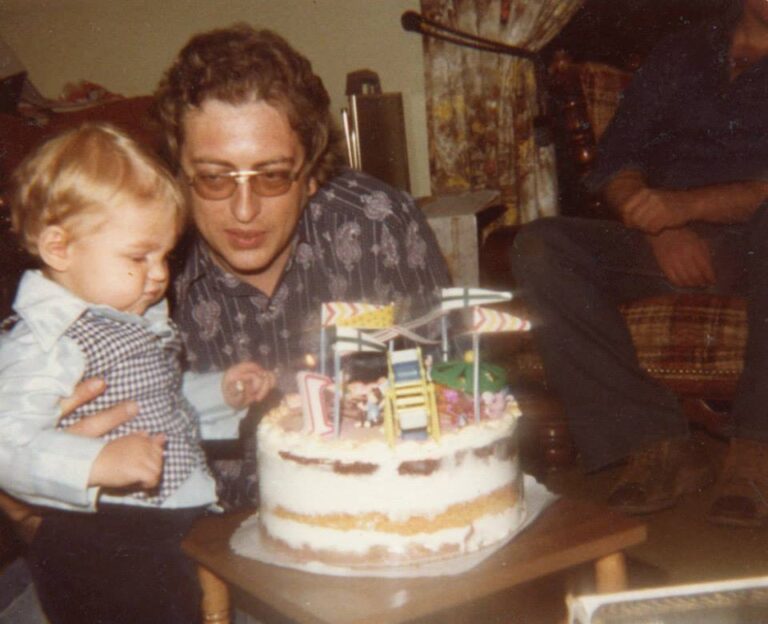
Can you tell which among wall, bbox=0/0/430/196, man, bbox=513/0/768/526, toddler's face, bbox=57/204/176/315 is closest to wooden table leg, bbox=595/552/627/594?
toddler's face, bbox=57/204/176/315

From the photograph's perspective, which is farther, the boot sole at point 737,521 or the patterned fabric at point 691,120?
the patterned fabric at point 691,120

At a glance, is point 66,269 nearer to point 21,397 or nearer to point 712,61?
point 21,397

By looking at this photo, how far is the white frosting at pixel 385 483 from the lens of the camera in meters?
1.28

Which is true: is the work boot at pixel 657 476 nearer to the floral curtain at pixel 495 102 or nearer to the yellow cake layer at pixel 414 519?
the yellow cake layer at pixel 414 519

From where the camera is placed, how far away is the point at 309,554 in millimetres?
1336

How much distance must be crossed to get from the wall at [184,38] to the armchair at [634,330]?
1.89 metres

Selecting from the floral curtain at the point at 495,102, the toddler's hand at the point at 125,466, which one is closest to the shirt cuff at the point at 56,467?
the toddler's hand at the point at 125,466

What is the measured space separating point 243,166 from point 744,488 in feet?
4.92

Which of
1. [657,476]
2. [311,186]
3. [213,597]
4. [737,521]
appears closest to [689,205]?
[657,476]

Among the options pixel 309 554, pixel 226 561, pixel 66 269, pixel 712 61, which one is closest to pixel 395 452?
pixel 309 554

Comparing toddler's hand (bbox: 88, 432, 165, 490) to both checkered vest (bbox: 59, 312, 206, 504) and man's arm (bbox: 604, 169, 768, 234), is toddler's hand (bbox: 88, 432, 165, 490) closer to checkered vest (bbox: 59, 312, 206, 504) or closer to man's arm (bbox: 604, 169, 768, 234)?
checkered vest (bbox: 59, 312, 206, 504)

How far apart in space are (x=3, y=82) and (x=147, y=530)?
215 cm

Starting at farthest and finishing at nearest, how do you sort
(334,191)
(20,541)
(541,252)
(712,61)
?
(712,61) < (541,252) < (334,191) < (20,541)

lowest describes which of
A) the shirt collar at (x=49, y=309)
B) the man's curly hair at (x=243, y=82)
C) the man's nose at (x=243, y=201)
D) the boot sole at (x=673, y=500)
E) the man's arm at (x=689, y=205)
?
the boot sole at (x=673, y=500)
